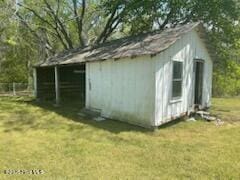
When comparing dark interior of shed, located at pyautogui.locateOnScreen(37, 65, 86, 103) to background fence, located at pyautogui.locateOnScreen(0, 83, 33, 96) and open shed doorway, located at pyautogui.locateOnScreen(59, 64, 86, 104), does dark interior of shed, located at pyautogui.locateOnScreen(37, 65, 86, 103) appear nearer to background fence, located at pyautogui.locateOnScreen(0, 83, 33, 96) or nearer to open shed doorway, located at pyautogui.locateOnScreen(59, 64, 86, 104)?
open shed doorway, located at pyautogui.locateOnScreen(59, 64, 86, 104)

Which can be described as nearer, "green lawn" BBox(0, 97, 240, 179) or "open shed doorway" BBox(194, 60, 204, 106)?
"green lawn" BBox(0, 97, 240, 179)

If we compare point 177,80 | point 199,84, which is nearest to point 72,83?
point 199,84

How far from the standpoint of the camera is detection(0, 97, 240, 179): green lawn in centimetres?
521

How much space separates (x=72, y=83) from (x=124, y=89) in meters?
8.56

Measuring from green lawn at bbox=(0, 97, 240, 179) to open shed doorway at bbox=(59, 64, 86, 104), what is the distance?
7140mm

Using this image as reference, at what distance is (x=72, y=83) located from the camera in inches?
690

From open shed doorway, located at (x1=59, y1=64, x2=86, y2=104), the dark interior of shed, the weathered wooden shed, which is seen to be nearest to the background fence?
the dark interior of shed

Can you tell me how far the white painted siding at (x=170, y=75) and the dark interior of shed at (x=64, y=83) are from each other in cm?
815

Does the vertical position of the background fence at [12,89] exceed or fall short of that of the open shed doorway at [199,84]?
it falls short

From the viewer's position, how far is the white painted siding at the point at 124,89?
8672 mm

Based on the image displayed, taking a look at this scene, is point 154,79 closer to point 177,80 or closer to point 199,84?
point 177,80

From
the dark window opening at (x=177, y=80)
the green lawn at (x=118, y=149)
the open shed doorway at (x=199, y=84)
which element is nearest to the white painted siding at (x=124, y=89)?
the green lawn at (x=118, y=149)

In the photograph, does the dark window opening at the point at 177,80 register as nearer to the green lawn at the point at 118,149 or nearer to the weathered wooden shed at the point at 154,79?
the weathered wooden shed at the point at 154,79

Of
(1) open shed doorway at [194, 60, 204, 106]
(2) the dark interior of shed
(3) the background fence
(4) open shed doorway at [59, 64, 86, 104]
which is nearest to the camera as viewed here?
(1) open shed doorway at [194, 60, 204, 106]
